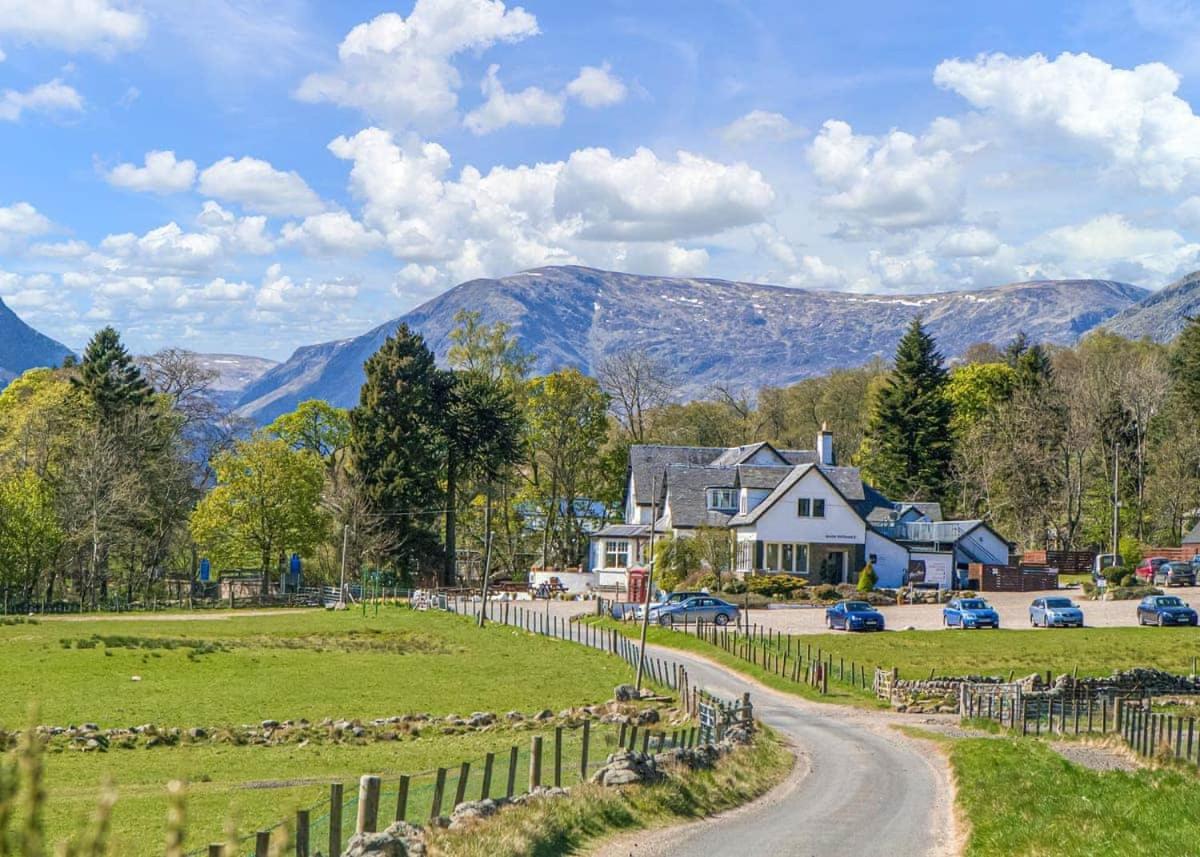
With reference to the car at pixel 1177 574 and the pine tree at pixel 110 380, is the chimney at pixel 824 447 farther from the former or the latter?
the pine tree at pixel 110 380

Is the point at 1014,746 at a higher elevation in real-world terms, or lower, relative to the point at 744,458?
lower

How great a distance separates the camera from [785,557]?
285ft

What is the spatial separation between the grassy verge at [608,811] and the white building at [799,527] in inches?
2054

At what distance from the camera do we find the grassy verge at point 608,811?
19.0m

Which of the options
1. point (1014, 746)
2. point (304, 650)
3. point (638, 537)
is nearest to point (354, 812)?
point (1014, 746)

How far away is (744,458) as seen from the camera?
9706 centimetres

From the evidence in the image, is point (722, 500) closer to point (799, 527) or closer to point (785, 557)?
point (785, 557)

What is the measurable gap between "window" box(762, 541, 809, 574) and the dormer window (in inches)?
258

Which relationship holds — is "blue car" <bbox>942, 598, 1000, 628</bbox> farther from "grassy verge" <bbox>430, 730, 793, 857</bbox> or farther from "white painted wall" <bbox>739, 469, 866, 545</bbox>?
"grassy verge" <bbox>430, 730, 793, 857</bbox>

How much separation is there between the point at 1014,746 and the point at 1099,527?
3104 inches

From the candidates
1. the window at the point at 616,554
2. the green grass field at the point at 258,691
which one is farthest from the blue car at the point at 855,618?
the window at the point at 616,554

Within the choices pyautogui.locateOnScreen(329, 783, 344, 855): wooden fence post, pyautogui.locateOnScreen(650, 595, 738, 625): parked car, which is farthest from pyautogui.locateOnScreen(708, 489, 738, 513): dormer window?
pyautogui.locateOnScreen(329, 783, 344, 855): wooden fence post

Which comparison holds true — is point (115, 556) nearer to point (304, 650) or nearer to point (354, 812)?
point (304, 650)

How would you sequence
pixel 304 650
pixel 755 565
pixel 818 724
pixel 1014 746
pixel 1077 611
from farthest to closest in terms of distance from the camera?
pixel 755 565 → pixel 1077 611 → pixel 304 650 → pixel 818 724 → pixel 1014 746
